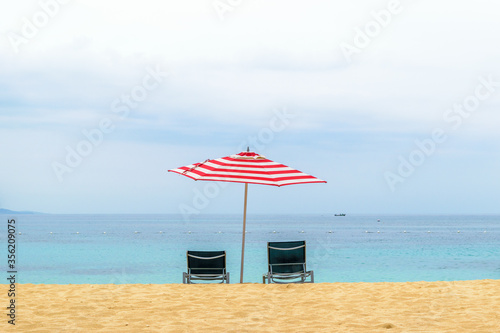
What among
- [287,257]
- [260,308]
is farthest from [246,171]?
[260,308]

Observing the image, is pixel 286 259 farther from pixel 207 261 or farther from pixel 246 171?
pixel 246 171

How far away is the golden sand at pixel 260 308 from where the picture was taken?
487 cm

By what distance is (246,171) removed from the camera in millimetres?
6828

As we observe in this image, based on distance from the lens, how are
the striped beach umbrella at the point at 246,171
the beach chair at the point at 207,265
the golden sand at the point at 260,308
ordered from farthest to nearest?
1. the beach chair at the point at 207,265
2. the striped beach umbrella at the point at 246,171
3. the golden sand at the point at 260,308

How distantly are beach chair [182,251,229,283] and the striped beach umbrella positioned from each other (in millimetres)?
946

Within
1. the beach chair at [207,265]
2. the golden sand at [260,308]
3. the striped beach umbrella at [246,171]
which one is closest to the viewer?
the golden sand at [260,308]

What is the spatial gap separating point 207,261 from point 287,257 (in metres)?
1.13

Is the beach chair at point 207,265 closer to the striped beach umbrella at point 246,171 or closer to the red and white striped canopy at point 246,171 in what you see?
the striped beach umbrella at point 246,171

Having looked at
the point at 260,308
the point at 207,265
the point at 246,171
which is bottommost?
the point at 260,308

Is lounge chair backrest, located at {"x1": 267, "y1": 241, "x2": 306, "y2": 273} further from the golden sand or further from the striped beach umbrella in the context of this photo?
the striped beach umbrella

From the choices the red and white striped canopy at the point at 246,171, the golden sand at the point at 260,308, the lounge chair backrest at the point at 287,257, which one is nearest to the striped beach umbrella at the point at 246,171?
the red and white striped canopy at the point at 246,171

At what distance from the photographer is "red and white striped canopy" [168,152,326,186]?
6605 millimetres

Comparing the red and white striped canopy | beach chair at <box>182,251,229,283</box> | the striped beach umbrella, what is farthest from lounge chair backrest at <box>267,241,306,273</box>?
the red and white striped canopy

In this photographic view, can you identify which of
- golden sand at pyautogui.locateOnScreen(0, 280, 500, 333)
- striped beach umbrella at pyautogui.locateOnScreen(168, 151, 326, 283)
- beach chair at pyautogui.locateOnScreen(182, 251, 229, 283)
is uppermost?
striped beach umbrella at pyautogui.locateOnScreen(168, 151, 326, 283)
